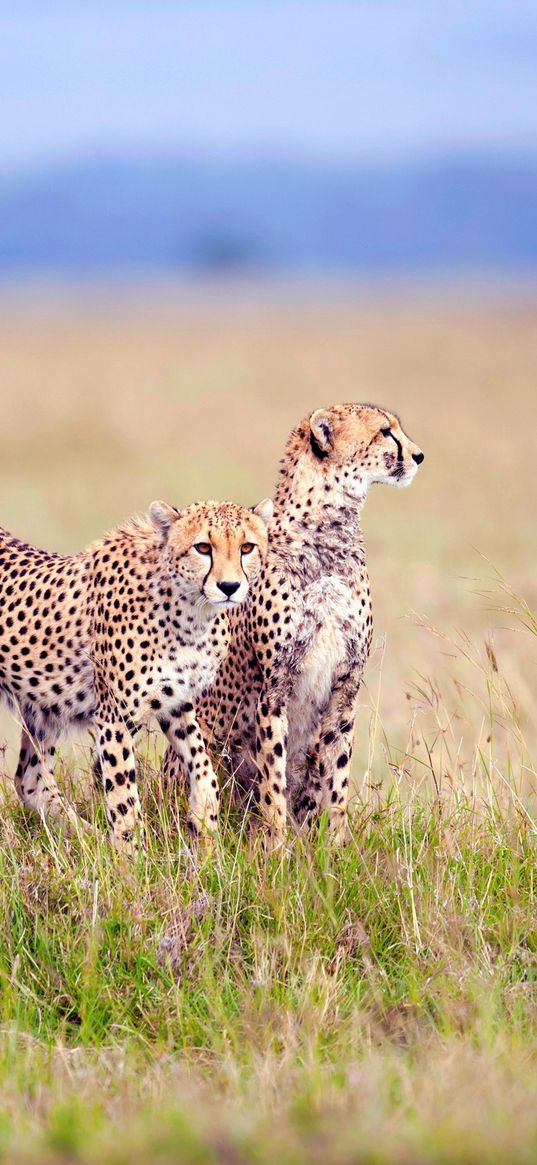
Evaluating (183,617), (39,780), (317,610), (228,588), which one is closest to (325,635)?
(317,610)

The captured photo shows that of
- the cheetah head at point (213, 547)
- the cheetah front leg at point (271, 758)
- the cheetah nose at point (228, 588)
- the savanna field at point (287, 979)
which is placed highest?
the cheetah head at point (213, 547)

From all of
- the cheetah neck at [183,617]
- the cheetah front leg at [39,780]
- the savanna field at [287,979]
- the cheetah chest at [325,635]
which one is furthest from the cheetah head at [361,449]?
the cheetah front leg at [39,780]

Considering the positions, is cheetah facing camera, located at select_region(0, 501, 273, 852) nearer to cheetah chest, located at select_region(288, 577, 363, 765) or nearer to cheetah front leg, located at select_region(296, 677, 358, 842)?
cheetah chest, located at select_region(288, 577, 363, 765)

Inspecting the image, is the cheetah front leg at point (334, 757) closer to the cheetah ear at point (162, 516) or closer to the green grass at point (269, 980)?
the green grass at point (269, 980)

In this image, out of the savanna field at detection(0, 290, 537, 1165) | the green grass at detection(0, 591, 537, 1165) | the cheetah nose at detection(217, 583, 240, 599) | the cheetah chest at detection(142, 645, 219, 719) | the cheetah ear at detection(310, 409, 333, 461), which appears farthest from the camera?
the cheetah ear at detection(310, 409, 333, 461)

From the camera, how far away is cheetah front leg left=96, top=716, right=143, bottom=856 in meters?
3.29

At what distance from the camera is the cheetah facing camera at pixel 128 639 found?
321 cm

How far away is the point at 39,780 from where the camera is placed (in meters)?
3.64

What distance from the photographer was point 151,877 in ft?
10.6

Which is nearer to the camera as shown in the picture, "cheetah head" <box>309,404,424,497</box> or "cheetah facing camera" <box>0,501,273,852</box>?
"cheetah facing camera" <box>0,501,273,852</box>

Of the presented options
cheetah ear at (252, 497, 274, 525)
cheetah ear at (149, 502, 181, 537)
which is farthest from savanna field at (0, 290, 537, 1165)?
cheetah ear at (149, 502, 181, 537)

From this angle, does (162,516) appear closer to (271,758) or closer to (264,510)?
(264,510)

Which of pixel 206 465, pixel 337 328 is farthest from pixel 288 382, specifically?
pixel 337 328

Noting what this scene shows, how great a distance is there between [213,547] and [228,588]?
0.35 feet
